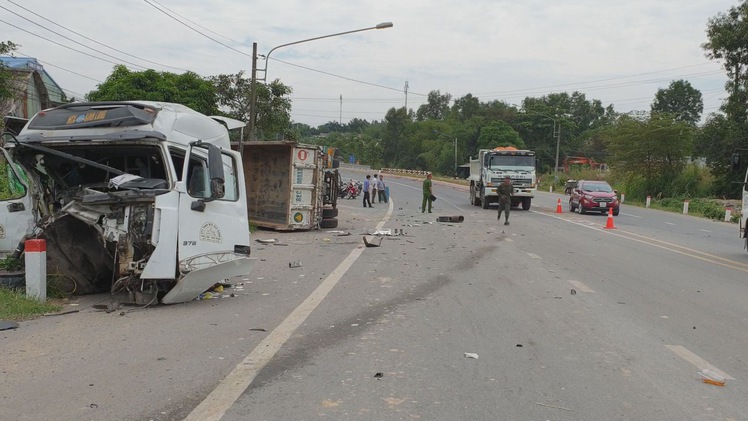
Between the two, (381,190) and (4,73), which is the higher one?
(4,73)

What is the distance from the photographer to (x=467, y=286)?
1025 cm

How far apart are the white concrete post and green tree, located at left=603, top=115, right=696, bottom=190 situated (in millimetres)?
45405

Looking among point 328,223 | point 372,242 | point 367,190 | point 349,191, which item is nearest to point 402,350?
point 372,242

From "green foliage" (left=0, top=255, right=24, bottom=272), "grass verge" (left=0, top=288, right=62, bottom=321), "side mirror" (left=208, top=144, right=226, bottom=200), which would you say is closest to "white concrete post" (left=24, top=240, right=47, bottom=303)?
"grass verge" (left=0, top=288, right=62, bottom=321)

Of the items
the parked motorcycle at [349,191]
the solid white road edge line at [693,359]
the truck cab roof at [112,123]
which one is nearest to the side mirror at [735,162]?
the solid white road edge line at [693,359]

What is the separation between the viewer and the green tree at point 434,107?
149 metres

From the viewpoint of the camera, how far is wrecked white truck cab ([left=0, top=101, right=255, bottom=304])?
7570 millimetres

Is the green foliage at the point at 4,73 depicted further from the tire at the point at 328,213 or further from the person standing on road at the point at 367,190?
the person standing on road at the point at 367,190

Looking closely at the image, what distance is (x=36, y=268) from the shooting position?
762 centimetres

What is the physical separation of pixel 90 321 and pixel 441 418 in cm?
458

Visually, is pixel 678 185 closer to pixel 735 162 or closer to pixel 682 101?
pixel 735 162

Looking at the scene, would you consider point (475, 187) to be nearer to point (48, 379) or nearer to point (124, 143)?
point (124, 143)

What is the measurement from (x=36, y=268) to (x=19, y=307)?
499mm

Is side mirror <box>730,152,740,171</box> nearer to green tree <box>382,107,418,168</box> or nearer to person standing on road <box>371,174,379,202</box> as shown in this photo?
person standing on road <box>371,174,379,202</box>
